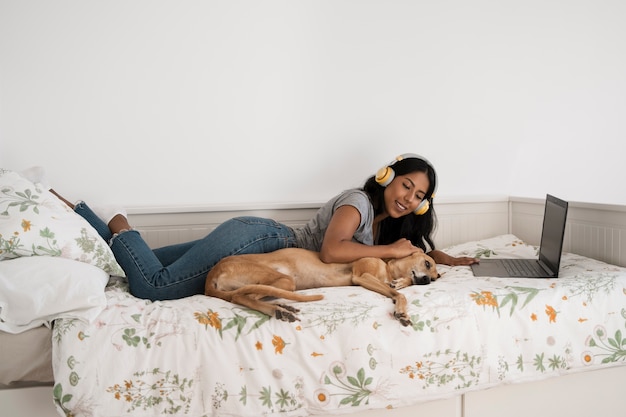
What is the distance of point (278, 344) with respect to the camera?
1.61 metres

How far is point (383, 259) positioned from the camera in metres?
2.25

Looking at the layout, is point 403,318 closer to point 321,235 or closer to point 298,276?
point 298,276

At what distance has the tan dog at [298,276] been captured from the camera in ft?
5.80

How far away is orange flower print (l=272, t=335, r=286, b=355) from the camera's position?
1.60 metres

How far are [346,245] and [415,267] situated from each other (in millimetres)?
322

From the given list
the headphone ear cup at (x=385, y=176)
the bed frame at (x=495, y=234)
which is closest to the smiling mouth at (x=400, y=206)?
the headphone ear cup at (x=385, y=176)

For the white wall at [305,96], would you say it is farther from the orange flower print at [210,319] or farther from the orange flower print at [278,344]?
the orange flower print at [278,344]

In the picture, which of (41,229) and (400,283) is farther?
(400,283)

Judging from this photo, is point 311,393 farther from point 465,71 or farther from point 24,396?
point 465,71

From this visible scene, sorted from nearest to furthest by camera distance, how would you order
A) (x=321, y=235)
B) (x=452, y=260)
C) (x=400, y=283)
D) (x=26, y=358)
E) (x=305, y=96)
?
(x=26, y=358)
(x=400, y=283)
(x=321, y=235)
(x=452, y=260)
(x=305, y=96)

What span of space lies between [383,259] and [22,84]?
1915 mm

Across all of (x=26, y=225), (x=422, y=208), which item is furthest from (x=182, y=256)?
(x=422, y=208)

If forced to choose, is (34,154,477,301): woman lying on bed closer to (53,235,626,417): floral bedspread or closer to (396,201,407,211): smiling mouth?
(396,201,407,211): smiling mouth

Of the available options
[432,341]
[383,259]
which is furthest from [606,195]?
[432,341]
